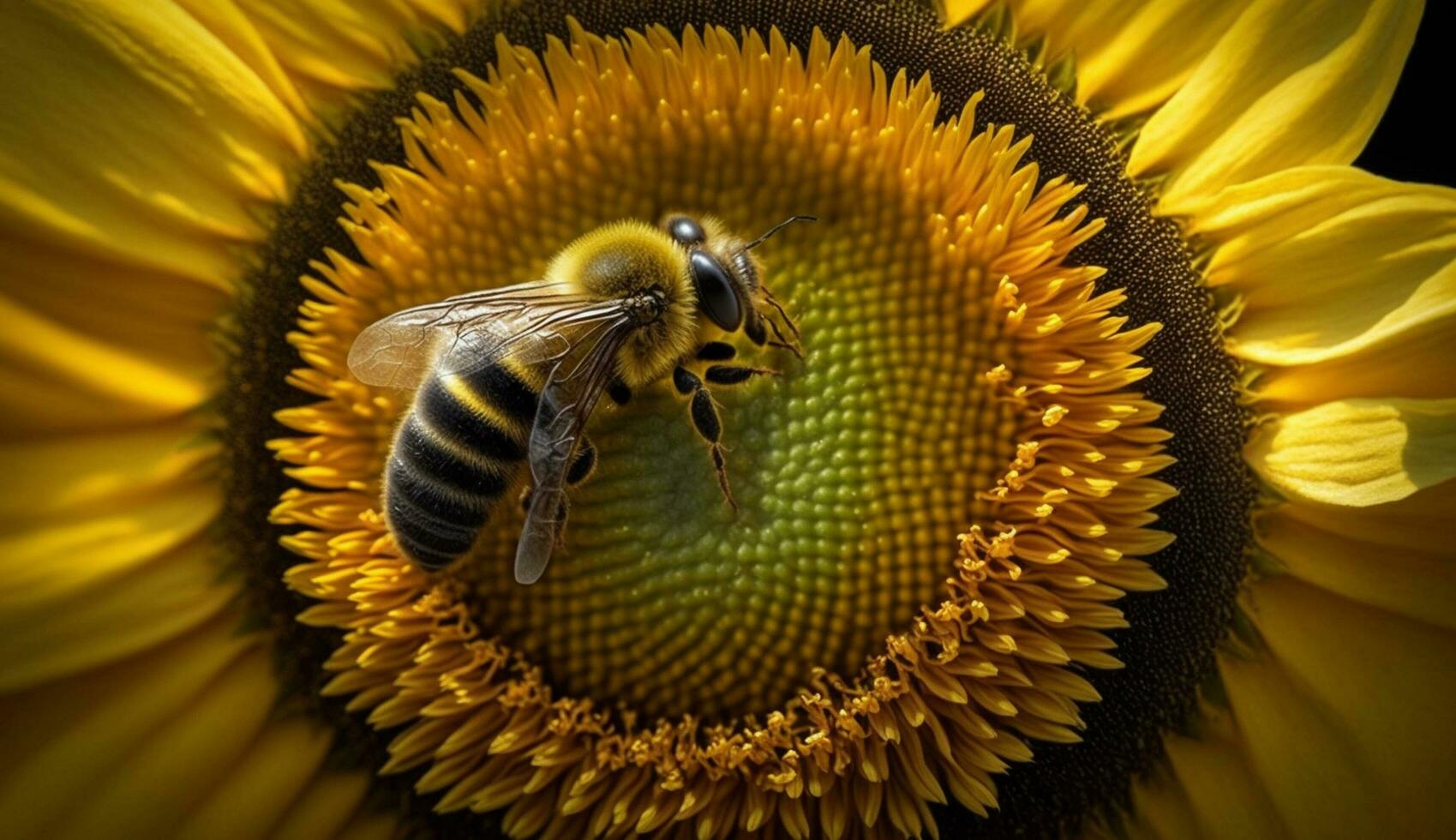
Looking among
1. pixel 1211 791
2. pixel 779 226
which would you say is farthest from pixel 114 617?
pixel 1211 791

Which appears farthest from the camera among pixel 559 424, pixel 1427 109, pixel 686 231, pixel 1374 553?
pixel 1427 109

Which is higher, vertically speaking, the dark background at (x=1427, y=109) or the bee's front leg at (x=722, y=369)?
the dark background at (x=1427, y=109)

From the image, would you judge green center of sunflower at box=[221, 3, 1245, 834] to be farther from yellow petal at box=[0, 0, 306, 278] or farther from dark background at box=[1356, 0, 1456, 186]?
dark background at box=[1356, 0, 1456, 186]

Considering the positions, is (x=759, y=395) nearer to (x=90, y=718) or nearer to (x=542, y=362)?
(x=542, y=362)

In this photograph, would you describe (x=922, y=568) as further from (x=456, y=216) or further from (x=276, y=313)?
(x=276, y=313)

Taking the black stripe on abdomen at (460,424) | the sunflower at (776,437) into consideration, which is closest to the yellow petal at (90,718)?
the sunflower at (776,437)

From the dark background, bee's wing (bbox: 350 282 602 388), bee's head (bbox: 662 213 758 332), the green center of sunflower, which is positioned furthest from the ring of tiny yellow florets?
the dark background

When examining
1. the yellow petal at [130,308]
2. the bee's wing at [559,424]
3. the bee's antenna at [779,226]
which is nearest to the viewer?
the bee's wing at [559,424]

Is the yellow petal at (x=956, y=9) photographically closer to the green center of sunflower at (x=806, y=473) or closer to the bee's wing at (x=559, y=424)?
the green center of sunflower at (x=806, y=473)
